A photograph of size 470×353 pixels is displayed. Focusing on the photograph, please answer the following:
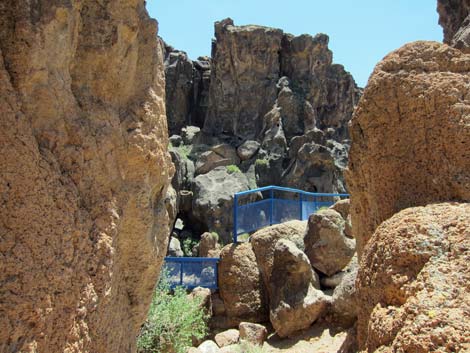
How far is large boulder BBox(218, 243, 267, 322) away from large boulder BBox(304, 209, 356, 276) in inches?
41.9

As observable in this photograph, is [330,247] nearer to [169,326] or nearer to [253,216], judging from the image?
[253,216]

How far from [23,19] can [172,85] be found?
2909 centimetres

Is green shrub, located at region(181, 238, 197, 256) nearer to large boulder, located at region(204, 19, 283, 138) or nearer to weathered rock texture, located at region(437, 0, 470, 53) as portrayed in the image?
large boulder, located at region(204, 19, 283, 138)

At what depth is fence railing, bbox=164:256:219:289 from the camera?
28.5 feet

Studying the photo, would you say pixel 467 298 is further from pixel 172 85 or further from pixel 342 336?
pixel 172 85

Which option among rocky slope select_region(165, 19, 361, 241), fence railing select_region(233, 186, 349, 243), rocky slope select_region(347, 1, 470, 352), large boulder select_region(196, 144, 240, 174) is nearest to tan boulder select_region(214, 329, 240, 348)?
fence railing select_region(233, 186, 349, 243)

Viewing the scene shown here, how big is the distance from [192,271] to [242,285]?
1.15 metres

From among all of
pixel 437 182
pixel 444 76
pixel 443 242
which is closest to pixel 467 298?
pixel 443 242

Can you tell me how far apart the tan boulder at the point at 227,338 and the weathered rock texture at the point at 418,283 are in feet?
16.9

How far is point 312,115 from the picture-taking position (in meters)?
27.7

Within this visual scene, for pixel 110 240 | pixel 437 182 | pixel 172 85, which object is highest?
pixel 172 85

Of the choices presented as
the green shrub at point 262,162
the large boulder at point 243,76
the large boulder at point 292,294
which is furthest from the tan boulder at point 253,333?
the large boulder at point 243,76

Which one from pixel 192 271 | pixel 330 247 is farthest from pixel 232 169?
pixel 330 247

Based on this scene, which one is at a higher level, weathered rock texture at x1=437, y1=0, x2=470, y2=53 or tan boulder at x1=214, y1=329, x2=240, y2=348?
weathered rock texture at x1=437, y1=0, x2=470, y2=53
